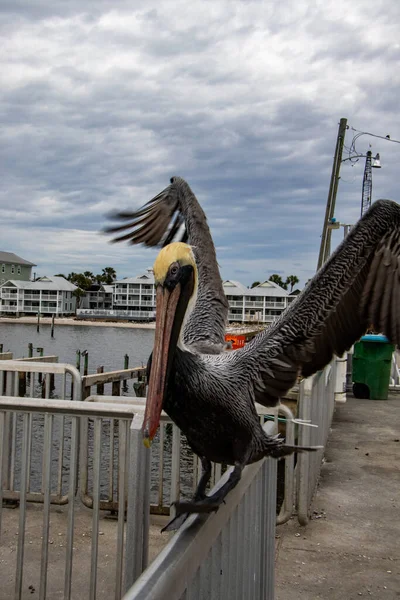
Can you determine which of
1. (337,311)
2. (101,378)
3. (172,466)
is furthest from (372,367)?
(337,311)

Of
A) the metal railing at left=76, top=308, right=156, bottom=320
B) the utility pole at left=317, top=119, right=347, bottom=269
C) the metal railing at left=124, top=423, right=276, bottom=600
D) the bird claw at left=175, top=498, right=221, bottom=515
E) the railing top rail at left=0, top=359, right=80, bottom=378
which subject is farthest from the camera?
the metal railing at left=76, top=308, right=156, bottom=320

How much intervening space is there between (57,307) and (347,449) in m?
101

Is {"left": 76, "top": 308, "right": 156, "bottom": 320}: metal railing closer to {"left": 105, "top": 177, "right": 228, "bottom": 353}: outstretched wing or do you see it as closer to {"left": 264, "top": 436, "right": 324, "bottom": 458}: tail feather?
{"left": 105, "top": 177, "right": 228, "bottom": 353}: outstretched wing

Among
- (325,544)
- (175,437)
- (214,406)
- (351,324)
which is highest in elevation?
(351,324)

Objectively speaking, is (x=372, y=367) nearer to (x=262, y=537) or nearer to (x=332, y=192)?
(x=332, y=192)

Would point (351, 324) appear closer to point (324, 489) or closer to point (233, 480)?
point (233, 480)

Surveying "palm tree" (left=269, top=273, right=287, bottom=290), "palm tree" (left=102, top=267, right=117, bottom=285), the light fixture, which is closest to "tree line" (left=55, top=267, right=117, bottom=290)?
"palm tree" (left=102, top=267, right=117, bottom=285)

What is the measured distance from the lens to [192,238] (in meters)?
4.12

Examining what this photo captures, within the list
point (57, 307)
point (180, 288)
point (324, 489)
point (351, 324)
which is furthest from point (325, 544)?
point (57, 307)

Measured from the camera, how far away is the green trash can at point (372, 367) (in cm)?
1101

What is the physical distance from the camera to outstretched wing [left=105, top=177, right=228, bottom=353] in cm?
319

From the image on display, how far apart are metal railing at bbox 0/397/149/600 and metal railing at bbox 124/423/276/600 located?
0.42 meters

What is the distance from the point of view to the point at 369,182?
29.3 m

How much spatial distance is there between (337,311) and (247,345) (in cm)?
68
